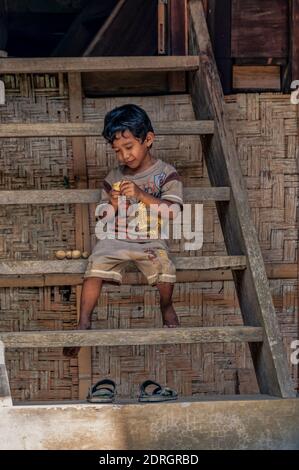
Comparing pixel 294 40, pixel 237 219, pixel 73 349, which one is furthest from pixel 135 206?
pixel 294 40

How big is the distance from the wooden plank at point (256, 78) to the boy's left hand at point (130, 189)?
1250 mm

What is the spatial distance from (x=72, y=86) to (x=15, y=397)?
1.52 metres

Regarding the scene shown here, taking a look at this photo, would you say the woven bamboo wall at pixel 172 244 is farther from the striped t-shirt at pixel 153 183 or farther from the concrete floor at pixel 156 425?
the concrete floor at pixel 156 425

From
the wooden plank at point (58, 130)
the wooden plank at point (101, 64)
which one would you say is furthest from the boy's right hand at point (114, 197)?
the wooden plank at point (101, 64)

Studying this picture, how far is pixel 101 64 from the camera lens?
434 centimetres

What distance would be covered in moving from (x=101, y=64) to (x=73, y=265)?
115cm

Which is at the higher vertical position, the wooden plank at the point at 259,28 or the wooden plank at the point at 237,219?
the wooden plank at the point at 259,28

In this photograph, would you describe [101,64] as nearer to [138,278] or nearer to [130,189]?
[130,189]

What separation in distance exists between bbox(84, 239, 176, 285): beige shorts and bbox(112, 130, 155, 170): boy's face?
0.32m

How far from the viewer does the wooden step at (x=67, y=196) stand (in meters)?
3.77

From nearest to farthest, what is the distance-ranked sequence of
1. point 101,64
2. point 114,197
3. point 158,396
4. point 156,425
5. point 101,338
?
point 156,425
point 158,396
point 101,338
point 114,197
point 101,64

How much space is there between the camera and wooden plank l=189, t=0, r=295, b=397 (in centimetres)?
338

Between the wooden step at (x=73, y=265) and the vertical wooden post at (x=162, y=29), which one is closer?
the wooden step at (x=73, y=265)
